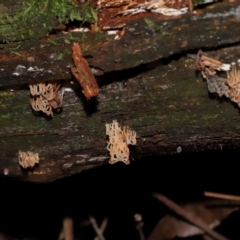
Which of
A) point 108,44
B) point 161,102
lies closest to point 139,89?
point 161,102

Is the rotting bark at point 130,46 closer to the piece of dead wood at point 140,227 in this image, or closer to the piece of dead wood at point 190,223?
the piece of dead wood at point 190,223

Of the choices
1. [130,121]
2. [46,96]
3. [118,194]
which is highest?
[46,96]

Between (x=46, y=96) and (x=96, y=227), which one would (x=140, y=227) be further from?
(x=46, y=96)

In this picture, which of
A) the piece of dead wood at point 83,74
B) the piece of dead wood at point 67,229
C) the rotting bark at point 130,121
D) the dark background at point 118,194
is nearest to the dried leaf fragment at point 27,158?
the rotting bark at point 130,121

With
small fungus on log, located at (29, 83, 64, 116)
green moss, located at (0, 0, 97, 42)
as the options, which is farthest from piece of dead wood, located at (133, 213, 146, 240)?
green moss, located at (0, 0, 97, 42)

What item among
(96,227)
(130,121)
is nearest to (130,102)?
(130,121)

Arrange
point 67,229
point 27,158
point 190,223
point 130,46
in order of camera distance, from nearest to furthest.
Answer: point 130,46, point 27,158, point 190,223, point 67,229
